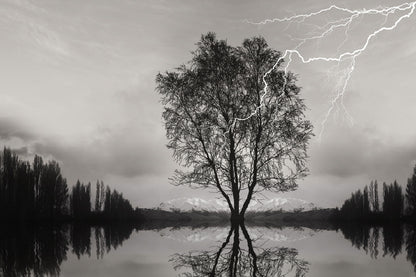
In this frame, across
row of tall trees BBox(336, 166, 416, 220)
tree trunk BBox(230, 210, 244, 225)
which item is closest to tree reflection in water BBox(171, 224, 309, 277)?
tree trunk BBox(230, 210, 244, 225)

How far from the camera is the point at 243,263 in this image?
7.53 m

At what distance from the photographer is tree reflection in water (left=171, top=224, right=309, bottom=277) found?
6645 millimetres

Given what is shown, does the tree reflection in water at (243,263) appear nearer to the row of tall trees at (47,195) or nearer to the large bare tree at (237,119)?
the large bare tree at (237,119)

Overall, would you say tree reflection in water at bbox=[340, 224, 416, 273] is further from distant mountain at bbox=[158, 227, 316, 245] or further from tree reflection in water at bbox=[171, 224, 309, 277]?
tree reflection in water at bbox=[171, 224, 309, 277]

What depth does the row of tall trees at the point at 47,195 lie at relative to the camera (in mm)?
43531

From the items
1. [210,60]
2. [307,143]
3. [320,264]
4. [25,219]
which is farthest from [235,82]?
[25,219]

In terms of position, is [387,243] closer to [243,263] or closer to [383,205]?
[243,263]

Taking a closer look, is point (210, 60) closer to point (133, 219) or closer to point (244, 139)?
point (244, 139)

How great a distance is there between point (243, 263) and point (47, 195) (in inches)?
1679

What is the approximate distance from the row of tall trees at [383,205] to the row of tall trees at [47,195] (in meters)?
20.8

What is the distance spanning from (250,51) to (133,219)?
2791cm

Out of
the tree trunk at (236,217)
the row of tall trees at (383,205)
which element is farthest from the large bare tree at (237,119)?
the row of tall trees at (383,205)

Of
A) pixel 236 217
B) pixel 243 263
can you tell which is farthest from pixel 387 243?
pixel 236 217

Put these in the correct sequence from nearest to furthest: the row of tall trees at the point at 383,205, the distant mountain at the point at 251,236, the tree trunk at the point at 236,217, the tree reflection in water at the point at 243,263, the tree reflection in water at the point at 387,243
Answer: the tree reflection in water at the point at 243,263 < the tree reflection in water at the point at 387,243 < the distant mountain at the point at 251,236 < the tree trunk at the point at 236,217 < the row of tall trees at the point at 383,205
